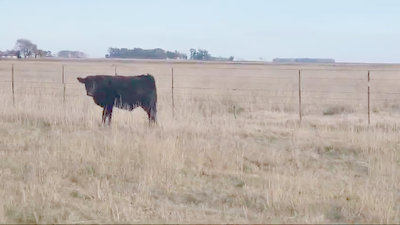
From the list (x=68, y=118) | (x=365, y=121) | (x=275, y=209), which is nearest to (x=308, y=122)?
(x=365, y=121)

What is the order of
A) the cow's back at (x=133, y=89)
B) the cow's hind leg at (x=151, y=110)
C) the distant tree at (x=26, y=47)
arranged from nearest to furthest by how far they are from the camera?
the cow's back at (x=133, y=89)
the cow's hind leg at (x=151, y=110)
the distant tree at (x=26, y=47)

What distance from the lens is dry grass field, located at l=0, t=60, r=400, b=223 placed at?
5.99 m

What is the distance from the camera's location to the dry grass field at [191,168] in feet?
19.7

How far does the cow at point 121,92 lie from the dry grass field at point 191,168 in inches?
14.9

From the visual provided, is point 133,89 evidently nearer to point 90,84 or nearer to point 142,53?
point 90,84

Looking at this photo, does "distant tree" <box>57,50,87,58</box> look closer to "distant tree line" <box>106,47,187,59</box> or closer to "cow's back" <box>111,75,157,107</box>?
"distant tree line" <box>106,47,187,59</box>

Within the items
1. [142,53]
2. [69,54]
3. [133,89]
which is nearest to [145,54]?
[142,53]

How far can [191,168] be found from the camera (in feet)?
27.6

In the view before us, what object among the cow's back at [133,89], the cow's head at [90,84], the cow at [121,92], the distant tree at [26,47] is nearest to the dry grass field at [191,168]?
the cow at [121,92]

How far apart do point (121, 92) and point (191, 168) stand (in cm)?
551

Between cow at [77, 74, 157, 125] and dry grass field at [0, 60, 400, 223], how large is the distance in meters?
0.38

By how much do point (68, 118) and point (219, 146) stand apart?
4.74m

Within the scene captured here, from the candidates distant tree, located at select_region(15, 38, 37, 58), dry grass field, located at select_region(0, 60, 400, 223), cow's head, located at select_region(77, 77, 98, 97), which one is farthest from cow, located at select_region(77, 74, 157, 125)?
distant tree, located at select_region(15, 38, 37, 58)

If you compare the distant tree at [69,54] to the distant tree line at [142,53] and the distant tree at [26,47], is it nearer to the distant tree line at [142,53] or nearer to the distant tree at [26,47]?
the distant tree line at [142,53]
